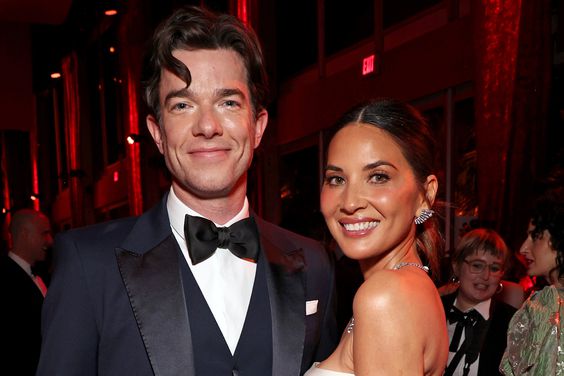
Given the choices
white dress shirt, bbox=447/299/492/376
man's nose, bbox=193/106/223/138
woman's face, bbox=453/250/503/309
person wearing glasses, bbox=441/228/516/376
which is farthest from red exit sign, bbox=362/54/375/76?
man's nose, bbox=193/106/223/138

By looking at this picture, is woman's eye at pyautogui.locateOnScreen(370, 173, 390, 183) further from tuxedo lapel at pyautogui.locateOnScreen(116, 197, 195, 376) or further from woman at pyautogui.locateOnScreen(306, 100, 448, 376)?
tuxedo lapel at pyautogui.locateOnScreen(116, 197, 195, 376)

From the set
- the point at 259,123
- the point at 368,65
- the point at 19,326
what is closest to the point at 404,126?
the point at 259,123

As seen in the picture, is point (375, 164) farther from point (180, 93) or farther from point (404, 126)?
point (180, 93)

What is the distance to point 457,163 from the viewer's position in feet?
18.1

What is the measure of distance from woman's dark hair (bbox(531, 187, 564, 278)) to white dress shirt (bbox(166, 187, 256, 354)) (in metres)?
1.43

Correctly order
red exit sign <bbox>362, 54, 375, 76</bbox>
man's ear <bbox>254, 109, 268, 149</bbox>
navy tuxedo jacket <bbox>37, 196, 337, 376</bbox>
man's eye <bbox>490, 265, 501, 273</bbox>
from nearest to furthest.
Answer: navy tuxedo jacket <bbox>37, 196, 337, 376</bbox> < man's ear <bbox>254, 109, 268, 149</bbox> < man's eye <bbox>490, 265, 501, 273</bbox> < red exit sign <bbox>362, 54, 375, 76</bbox>

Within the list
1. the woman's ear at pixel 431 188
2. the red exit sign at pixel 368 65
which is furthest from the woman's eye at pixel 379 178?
the red exit sign at pixel 368 65

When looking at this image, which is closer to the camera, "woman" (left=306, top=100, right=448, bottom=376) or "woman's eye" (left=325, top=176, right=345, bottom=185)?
"woman" (left=306, top=100, right=448, bottom=376)

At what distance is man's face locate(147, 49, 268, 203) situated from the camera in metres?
1.77

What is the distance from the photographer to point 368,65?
21.4 feet

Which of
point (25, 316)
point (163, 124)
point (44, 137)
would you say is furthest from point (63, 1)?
point (44, 137)

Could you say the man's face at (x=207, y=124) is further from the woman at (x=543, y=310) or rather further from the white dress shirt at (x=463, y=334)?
the white dress shirt at (x=463, y=334)

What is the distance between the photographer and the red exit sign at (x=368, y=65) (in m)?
6.47

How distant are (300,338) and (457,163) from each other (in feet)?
13.3
